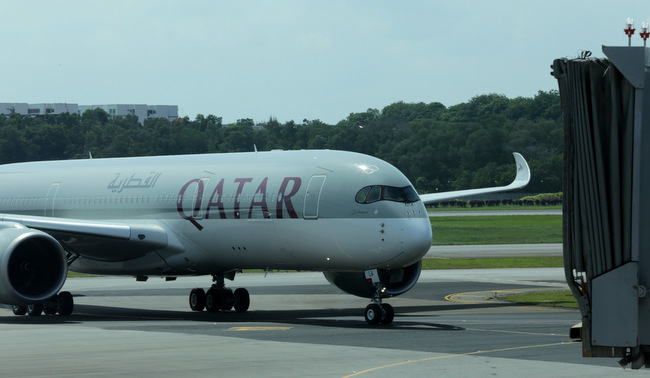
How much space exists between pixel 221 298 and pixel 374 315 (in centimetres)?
699

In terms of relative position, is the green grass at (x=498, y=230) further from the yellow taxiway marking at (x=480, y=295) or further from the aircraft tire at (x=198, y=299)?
the aircraft tire at (x=198, y=299)

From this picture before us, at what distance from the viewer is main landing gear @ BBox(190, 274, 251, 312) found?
104 ft

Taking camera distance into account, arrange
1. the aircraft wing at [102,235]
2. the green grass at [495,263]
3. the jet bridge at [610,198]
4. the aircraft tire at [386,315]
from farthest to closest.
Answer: the green grass at [495,263] < the aircraft wing at [102,235] < the aircraft tire at [386,315] < the jet bridge at [610,198]

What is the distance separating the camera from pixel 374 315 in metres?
26.1

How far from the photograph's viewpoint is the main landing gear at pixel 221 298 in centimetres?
3162

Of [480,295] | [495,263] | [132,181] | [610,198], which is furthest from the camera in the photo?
[495,263]

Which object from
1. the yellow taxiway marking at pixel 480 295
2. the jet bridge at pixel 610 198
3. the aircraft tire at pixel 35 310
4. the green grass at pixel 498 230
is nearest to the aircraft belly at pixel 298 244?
the aircraft tire at pixel 35 310

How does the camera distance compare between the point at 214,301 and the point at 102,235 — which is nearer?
the point at 102,235

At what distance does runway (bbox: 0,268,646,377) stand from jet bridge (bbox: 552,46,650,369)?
621 cm

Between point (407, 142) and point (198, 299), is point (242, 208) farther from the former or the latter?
point (407, 142)

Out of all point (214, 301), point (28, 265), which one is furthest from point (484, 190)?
point (28, 265)

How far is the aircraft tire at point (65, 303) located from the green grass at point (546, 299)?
1340 cm

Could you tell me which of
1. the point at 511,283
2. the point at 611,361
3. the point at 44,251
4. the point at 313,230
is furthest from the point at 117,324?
the point at 511,283

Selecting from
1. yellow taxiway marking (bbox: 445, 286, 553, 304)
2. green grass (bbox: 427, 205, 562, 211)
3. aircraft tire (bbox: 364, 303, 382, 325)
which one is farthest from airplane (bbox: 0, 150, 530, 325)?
green grass (bbox: 427, 205, 562, 211)
